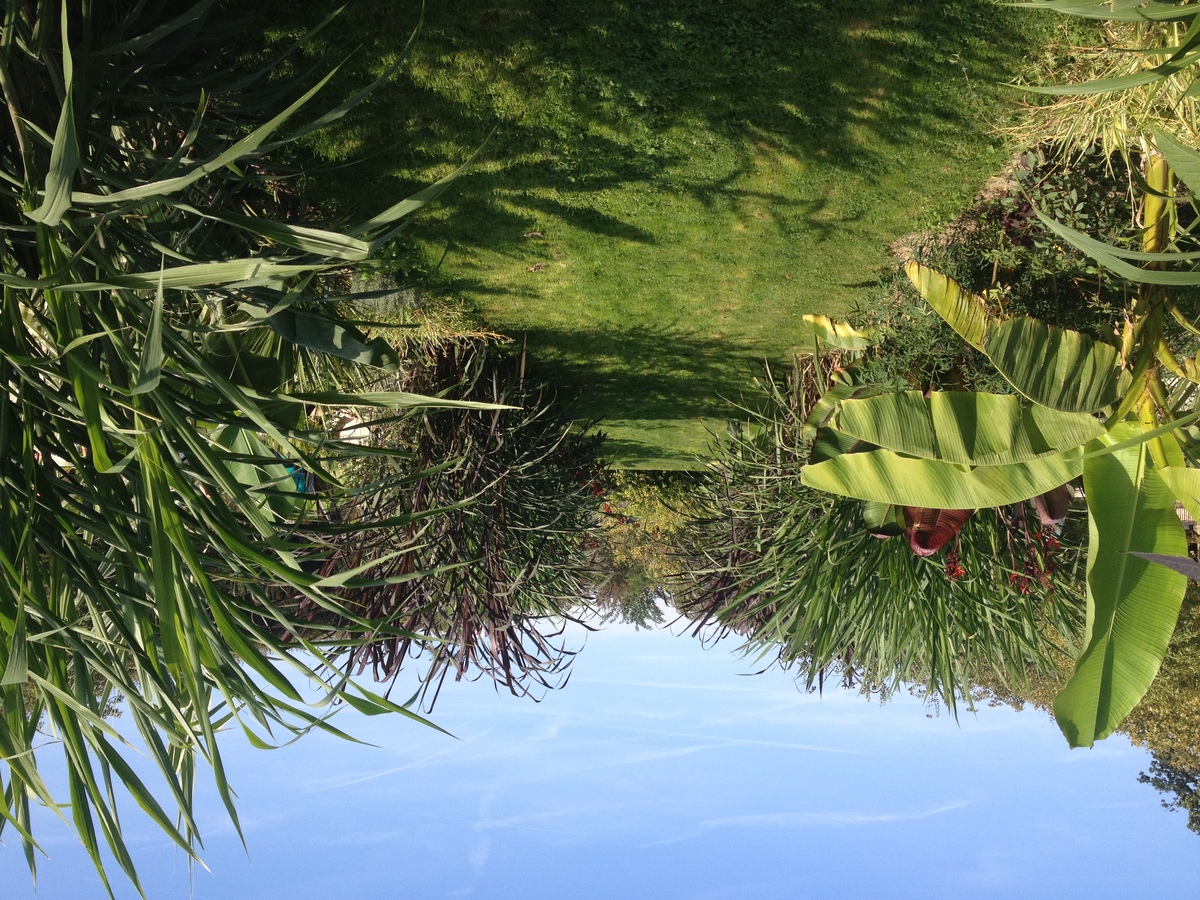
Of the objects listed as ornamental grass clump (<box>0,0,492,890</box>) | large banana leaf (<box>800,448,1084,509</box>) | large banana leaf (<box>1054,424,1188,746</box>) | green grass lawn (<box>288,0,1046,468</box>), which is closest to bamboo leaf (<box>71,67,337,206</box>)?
ornamental grass clump (<box>0,0,492,890</box>)

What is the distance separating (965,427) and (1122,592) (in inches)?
32.5

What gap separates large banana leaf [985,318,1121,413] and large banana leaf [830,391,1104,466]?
73mm

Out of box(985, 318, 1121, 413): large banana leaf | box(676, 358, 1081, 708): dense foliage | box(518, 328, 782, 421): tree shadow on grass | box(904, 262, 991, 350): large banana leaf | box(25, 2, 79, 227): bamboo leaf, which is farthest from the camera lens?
box(518, 328, 782, 421): tree shadow on grass

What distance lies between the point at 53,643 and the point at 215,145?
1.52 metres

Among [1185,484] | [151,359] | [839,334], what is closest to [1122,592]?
[1185,484]

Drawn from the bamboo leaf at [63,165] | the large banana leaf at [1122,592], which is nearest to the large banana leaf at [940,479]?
the large banana leaf at [1122,592]

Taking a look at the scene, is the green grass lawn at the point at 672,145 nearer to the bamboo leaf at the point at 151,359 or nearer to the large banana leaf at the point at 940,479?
the large banana leaf at the point at 940,479

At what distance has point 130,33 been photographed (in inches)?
83.2

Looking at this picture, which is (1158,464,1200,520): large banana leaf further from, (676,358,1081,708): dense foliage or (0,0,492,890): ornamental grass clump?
(0,0,492,890): ornamental grass clump

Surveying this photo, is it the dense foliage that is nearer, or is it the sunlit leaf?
the dense foliage

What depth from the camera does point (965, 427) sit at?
2555 millimetres

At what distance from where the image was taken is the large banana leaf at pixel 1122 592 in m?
2.64

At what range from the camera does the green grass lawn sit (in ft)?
10.2

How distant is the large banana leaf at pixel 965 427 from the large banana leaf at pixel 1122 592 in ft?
0.87
